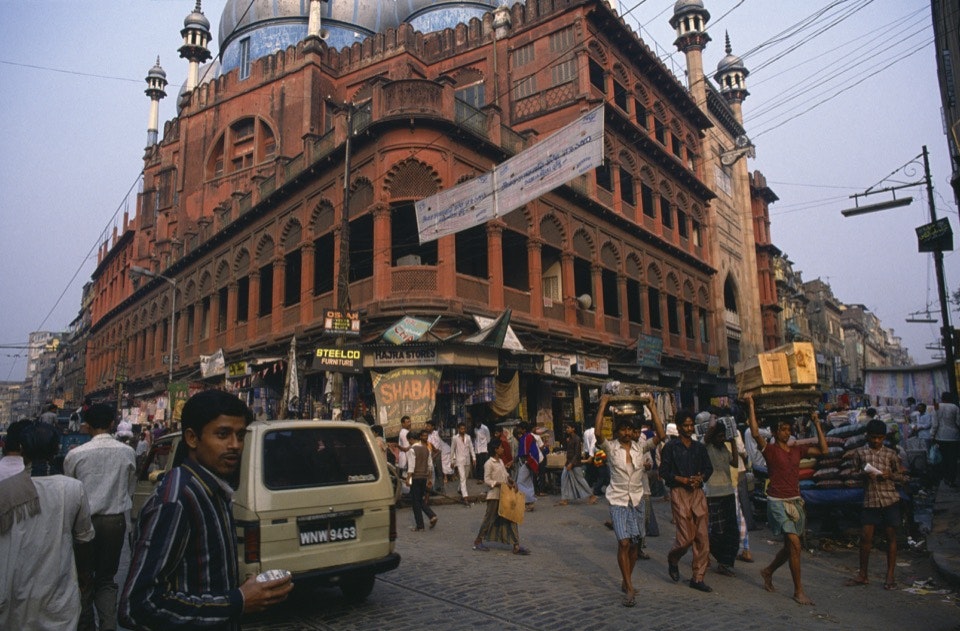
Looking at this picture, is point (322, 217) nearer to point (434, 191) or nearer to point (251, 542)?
point (434, 191)

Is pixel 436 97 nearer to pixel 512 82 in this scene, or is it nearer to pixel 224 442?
pixel 512 82

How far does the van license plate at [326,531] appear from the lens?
548 centimetres

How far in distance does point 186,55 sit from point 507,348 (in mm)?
32827

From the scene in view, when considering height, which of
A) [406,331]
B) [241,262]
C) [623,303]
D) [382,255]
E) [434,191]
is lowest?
[406,331]

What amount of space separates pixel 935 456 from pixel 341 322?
12.9 m

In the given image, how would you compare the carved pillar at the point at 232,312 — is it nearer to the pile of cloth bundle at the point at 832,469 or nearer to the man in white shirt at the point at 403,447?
the man in white shirt at the point at 403,447

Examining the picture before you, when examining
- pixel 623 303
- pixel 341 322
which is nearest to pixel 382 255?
pixel 341 322

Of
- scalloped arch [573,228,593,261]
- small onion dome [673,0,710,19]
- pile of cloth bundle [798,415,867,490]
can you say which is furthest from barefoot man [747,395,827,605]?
small onion dome [673,0,710,19]

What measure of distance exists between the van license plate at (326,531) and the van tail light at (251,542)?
1.28 ft

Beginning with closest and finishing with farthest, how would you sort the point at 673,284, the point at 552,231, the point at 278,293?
the point at 552,231 < the point at 278,293 < the point at 673,284

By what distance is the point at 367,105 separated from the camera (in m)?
19.4

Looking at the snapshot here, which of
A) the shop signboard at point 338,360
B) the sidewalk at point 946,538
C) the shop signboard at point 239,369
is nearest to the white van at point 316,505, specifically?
the sidewalk at point 946,538

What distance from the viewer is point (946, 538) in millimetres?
8352

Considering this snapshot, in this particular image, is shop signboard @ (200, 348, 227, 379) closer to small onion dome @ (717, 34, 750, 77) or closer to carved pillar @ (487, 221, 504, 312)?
carved pillar @ (487, 221, 504, 312)
